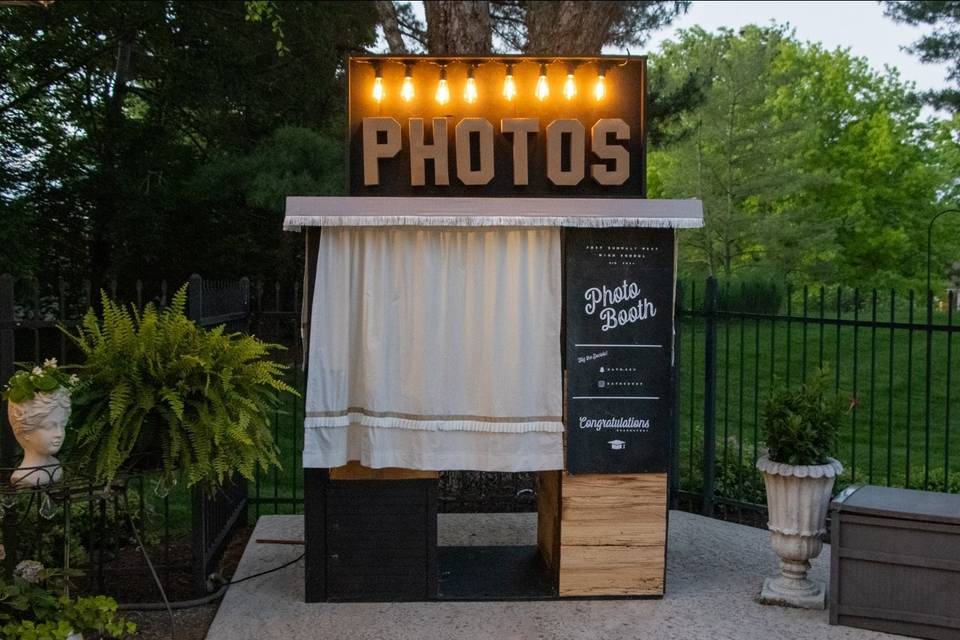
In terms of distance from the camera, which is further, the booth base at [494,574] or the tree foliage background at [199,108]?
the tree foliage background at [199,108]

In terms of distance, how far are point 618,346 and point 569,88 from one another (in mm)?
1598

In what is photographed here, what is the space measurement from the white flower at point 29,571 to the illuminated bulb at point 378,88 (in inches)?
Answer: 125

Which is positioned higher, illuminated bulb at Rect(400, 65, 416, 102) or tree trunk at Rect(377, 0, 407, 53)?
tree trunk at Rect(377, 0, 407, 53)

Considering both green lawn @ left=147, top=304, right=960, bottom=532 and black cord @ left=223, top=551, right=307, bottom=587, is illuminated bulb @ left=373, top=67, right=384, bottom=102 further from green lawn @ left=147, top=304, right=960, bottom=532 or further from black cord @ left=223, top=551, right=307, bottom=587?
black cord @ left=223, top=551, right=307, bottom=587

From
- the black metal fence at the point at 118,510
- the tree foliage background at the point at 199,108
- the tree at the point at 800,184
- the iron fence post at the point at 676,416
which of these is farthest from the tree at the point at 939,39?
Answer: the black metal fence at the point at 118,510

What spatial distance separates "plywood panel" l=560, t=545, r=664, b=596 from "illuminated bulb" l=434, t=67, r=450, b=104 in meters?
2.83

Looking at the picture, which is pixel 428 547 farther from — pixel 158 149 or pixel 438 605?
pixel 158 149

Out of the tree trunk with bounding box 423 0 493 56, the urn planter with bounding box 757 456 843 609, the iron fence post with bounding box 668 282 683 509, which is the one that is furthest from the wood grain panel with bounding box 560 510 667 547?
the tree trunk with bounding box 423 0 493 56

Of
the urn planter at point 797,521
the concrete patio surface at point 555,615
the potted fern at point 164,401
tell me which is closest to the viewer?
the potted fern at point 164,401

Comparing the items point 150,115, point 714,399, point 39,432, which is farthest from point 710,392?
point 150,115

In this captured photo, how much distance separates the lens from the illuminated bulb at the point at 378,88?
5.34 meters

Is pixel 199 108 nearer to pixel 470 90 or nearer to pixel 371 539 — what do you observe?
pixel 470 90

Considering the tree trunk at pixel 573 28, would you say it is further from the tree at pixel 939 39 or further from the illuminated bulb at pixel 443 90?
the tree at pixel 939 39

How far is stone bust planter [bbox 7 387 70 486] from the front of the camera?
14.0 feet
